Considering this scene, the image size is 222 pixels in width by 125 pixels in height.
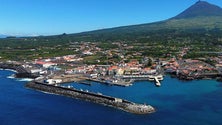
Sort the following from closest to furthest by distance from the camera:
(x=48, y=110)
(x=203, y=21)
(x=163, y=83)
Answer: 1. (x=48, y=110)
2. (x=163, y=83)
3. (x=203, y=21)

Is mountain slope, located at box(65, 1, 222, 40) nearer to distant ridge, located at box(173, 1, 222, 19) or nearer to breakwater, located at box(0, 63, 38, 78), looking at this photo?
distant ridge, located at box(173, 1, 222, 19)

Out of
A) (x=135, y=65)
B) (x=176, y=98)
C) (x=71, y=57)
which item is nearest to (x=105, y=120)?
(x=176, y=98)

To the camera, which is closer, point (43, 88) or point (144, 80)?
point (43, 88)

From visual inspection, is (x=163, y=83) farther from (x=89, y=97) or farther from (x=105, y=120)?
(x=105, y=120)

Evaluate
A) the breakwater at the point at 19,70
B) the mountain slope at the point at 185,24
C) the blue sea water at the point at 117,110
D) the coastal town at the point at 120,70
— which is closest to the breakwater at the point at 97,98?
the blue sea water at the point at 117,110

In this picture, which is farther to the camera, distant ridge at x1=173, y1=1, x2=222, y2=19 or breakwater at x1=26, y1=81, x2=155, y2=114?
distant ridge at x1=173, y1=1, x2=222, y2=19

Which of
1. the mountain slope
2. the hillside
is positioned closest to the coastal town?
the hillside

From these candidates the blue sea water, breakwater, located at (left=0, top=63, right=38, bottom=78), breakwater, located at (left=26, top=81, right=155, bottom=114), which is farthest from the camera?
breakwater, located at (left=0, top=63, right=38, bottom=78)
